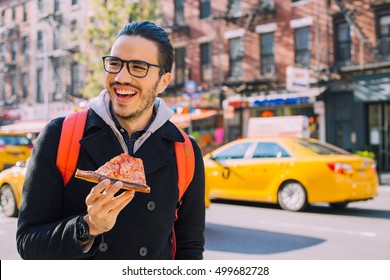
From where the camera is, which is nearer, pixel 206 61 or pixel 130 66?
pixel 130 66

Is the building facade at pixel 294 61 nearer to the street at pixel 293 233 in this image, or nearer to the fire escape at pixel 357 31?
the fire escape at pixel 357 31

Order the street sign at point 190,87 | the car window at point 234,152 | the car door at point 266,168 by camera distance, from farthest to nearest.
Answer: the street sign at point 190,87, the car window at point 234,152, the car door at point 266,168

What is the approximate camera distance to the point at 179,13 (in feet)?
78.1

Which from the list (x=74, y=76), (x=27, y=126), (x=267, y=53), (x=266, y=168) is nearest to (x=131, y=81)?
(x=266, y=168)

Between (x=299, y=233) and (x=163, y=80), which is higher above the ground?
(x=163, y=80)

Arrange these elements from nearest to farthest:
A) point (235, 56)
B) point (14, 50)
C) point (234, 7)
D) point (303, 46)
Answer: point (14, 50)
point (303, 46)
point (234, 7)
point (235, 56)

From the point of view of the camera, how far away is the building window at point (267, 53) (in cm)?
2105

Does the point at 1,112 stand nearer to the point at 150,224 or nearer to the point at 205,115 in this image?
the point at 205,115

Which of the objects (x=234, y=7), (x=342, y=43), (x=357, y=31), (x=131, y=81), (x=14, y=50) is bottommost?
(x=131, y=81)

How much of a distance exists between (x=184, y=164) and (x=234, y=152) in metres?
8.34

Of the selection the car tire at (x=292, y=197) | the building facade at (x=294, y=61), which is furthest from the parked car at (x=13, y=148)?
the building facade at (x=294, y=61)

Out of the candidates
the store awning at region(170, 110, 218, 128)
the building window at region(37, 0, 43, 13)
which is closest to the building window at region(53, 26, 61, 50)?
the building window at region(37, 0, 43, 13)

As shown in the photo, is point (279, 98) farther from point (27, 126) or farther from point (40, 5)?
point (40, 5)

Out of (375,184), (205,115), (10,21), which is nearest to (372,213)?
(375,184)
